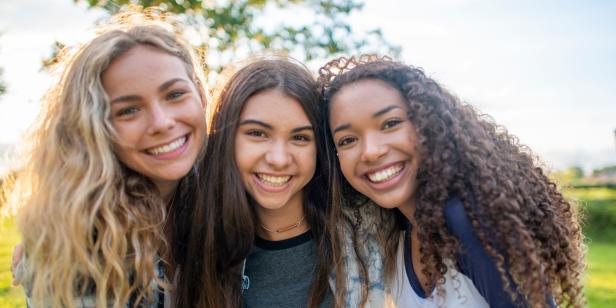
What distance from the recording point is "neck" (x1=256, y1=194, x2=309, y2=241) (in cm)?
316

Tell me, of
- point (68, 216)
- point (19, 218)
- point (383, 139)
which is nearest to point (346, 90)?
point (383, 139)

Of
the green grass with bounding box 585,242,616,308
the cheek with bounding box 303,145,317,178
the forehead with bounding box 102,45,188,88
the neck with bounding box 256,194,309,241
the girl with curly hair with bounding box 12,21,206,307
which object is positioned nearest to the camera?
the girl with curly hair with bounding box 12,21,206,307

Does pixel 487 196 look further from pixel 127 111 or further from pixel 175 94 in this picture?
pixel 127 111

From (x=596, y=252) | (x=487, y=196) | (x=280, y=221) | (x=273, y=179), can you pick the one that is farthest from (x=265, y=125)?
(x=596, y=252)

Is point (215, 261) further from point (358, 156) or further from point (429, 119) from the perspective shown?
point (429, 119)

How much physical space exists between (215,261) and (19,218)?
3.48 feet

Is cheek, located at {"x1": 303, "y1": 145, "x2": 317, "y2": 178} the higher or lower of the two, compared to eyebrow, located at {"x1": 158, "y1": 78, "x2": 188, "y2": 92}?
lower

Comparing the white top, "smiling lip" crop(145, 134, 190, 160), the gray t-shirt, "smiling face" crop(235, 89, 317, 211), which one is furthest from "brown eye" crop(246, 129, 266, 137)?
the white top

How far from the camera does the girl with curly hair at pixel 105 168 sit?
8.16 feet

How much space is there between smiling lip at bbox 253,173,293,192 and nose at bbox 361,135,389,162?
1.67 feet

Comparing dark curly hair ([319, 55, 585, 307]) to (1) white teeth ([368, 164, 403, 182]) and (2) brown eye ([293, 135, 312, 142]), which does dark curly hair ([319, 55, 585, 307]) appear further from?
(2) brown eye ([293, 135, 312, 142])

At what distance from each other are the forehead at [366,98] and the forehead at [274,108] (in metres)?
0.24

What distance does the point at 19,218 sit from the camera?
2.56 meters

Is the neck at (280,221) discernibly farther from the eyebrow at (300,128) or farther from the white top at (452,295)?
the white top at (452,295)
